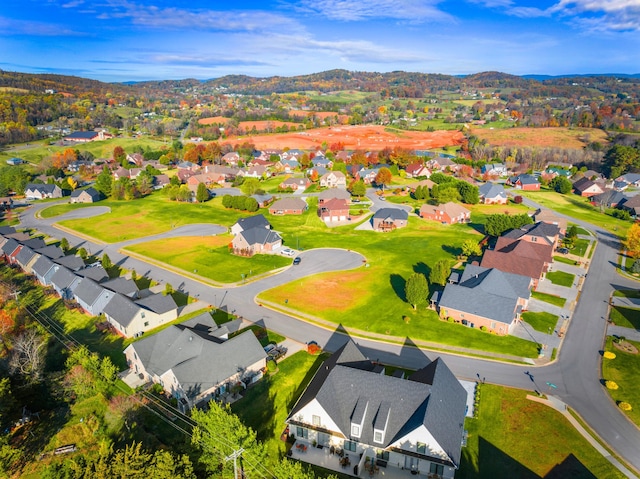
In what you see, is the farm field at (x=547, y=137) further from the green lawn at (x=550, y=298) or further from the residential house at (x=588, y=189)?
the green lawn at (x=550, y=298)

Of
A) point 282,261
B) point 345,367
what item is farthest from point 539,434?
point 282,261

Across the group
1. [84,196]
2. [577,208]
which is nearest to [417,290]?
[577,208]

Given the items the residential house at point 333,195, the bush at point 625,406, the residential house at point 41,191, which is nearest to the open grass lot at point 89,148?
the residential house at point 41,191

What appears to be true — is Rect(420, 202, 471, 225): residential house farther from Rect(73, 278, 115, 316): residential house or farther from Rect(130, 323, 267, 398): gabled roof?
Rect(73, 278, 115, 316): residential house

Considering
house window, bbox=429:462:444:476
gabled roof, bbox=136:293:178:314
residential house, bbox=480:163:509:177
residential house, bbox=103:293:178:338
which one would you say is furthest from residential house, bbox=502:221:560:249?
residential house, bbox=480:163:509:177

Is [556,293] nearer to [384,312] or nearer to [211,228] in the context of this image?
[384,312]

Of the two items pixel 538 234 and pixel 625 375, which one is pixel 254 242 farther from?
pixel 625 375
